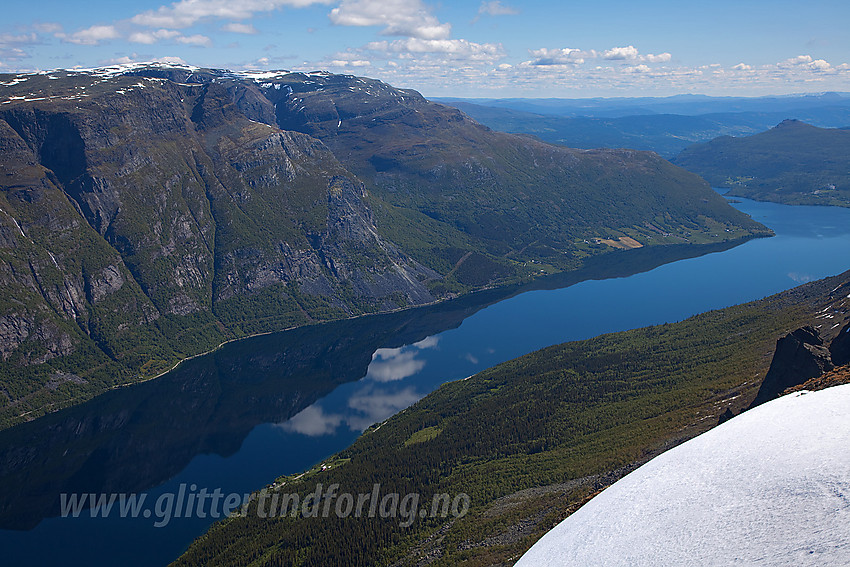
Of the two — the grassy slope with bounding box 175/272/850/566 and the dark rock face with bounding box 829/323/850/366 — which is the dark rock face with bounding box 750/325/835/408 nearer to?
the dark rock face with bounding box 829/323/850/366

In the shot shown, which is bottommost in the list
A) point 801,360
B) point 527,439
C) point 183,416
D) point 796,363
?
point 183,416

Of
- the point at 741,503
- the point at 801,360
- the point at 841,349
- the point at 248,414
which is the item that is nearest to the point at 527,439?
the point at 801,360

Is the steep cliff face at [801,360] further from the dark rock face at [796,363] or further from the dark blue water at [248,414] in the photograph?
the dark blue water at [248,414]

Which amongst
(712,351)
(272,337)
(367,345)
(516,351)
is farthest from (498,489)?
(272,337)

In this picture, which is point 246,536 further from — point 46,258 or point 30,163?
point 30,163

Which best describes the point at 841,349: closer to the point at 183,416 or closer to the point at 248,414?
the point at 248,414

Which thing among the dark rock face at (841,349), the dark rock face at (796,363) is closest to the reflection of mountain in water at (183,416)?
the dark rock face at (796,363)

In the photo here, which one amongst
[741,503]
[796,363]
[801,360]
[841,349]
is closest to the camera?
[741,503]
